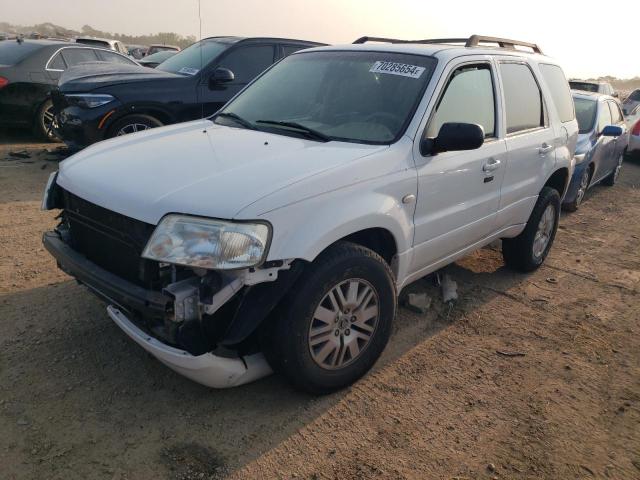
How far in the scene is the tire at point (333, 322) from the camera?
251cm

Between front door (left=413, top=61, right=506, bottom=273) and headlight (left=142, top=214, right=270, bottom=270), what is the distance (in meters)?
1.22

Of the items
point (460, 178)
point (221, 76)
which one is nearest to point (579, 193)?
point (460, 178)

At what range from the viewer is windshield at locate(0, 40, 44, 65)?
328 inches

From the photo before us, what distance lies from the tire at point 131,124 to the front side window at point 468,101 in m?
4.17

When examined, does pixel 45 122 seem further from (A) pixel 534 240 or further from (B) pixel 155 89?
(A) pixel 534 240

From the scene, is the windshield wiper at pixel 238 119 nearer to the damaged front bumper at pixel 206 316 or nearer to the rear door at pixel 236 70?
the damaged front bumper at pixel 206 316

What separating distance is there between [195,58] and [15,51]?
3.53 m

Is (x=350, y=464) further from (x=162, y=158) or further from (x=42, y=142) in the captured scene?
(x=42, y=142)

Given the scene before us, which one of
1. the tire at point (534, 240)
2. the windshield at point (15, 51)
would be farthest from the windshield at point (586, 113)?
the windshield at point (15, 51)

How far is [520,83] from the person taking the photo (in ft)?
13.7

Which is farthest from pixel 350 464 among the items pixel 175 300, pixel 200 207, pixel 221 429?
pixel 200 207

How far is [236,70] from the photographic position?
23.3 ft

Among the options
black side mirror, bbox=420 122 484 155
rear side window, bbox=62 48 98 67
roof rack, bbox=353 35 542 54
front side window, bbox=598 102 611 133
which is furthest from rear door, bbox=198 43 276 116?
front side window, bbox=598 102 611 133

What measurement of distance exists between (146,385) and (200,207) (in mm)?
1209
